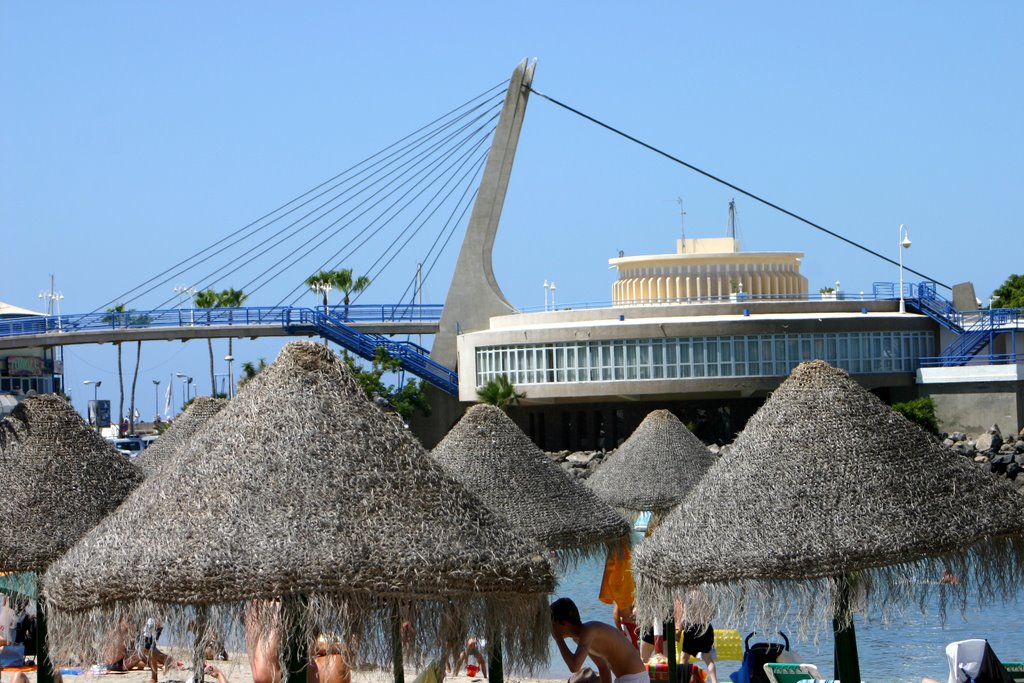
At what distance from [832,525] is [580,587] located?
19506 mm

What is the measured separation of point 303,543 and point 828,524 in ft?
11.7

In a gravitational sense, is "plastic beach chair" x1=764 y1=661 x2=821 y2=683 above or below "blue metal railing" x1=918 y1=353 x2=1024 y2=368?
below

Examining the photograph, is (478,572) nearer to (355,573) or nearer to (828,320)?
(355,573)

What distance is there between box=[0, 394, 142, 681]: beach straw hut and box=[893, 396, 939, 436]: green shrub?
3848cm

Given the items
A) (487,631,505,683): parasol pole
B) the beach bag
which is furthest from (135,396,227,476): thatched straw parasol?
(487,631,505,683): parasol pole

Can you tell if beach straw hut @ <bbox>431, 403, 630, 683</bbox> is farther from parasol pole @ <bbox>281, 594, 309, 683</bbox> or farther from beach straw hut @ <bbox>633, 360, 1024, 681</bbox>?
parasol pole @ <bbox>281, 594, 309, 683</bbox>

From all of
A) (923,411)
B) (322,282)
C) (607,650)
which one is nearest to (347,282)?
(322,282)

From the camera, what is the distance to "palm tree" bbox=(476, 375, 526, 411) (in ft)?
169

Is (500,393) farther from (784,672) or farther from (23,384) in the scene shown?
(784,672)

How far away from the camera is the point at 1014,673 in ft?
40.1

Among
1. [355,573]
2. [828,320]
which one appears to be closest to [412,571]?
[355,573]

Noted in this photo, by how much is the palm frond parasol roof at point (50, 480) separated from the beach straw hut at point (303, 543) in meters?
Result: 2.69

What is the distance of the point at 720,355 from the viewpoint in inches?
1973

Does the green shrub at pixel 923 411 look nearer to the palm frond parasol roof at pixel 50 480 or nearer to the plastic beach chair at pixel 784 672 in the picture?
the plastic beach chair at pixel 784 672
